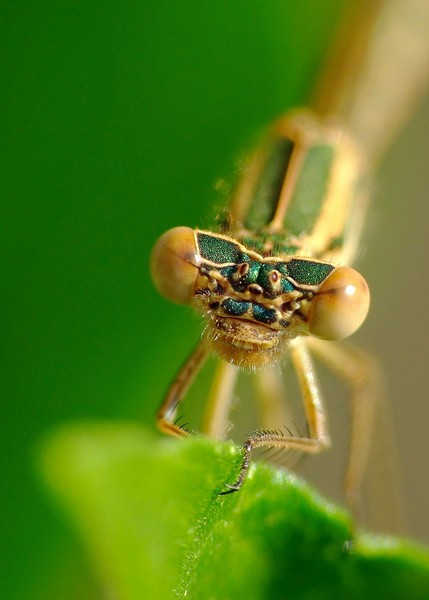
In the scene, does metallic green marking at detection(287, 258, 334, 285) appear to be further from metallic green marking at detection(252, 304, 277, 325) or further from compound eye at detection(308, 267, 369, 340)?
metallic green marking at detection(252, 304, 277, 325)

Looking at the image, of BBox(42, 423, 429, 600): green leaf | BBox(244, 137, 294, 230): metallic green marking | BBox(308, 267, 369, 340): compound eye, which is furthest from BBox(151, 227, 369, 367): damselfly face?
BBox(42, 423, 429, 600): green leaf

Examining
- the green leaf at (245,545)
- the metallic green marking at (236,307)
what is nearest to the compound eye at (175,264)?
the metallic green marking at (236,307)

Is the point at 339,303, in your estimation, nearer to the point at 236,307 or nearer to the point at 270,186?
the point at 236,307

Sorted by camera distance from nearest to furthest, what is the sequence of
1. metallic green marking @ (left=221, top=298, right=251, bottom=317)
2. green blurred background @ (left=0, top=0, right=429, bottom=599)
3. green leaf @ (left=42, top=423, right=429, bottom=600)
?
green leaf @ (left=42, top=423, right=429, bottom=600)
green blurred background @ (left=0, top=0, right=429, bottom=599)
metallic green marking @ (left=221, top=298, right=251, bottom=317)

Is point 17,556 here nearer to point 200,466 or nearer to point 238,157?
point 200,466

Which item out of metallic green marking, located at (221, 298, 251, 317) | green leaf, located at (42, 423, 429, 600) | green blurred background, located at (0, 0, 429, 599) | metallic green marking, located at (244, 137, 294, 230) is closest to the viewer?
green leaf, located at (42, 423, 429, 600)

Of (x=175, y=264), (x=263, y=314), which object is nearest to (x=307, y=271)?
(x=263, y=314)

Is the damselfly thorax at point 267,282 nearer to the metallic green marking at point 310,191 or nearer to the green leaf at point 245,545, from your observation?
the metallic green marking at point 310,191
